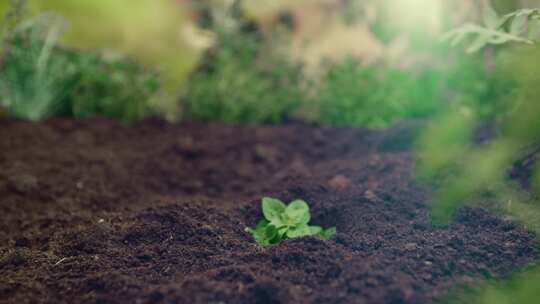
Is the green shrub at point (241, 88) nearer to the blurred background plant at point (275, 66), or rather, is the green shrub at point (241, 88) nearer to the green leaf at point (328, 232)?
the blurred background plant at point (275, 66)

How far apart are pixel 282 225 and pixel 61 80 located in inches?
99.7

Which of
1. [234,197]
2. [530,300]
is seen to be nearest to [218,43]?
[234,197]

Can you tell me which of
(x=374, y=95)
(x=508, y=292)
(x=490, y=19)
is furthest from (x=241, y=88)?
(x=508, y=292)

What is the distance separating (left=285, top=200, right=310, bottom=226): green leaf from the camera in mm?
1993

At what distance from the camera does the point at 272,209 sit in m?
2.06

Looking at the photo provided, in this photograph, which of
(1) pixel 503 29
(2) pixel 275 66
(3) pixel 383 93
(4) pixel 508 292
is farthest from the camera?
(2) pixel 275 66

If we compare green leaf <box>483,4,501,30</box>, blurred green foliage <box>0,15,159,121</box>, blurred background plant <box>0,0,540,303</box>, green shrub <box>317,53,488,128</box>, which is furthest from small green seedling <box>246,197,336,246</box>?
blurred green foliage <box>0,15,159,121</box>

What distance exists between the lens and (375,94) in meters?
3.76

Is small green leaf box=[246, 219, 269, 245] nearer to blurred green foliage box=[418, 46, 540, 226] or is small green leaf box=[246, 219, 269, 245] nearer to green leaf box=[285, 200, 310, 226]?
green leaf box=[285, 200, 310, 226]

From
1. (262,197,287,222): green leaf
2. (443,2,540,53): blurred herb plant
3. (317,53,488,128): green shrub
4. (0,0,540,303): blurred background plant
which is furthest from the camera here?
(317,53,488,128): green shrub

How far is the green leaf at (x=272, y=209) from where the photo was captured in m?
2.03

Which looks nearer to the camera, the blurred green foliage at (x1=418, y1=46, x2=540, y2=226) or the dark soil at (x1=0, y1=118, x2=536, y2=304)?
the dark soil at (x1=0, y1=118, x2=536, y2=304)

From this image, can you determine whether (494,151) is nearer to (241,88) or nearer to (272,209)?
(272,209)

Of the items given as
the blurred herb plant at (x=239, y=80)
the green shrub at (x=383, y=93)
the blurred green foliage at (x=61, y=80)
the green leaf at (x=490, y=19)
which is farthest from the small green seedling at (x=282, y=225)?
the blurred green foliage at (x=61, y=80)
